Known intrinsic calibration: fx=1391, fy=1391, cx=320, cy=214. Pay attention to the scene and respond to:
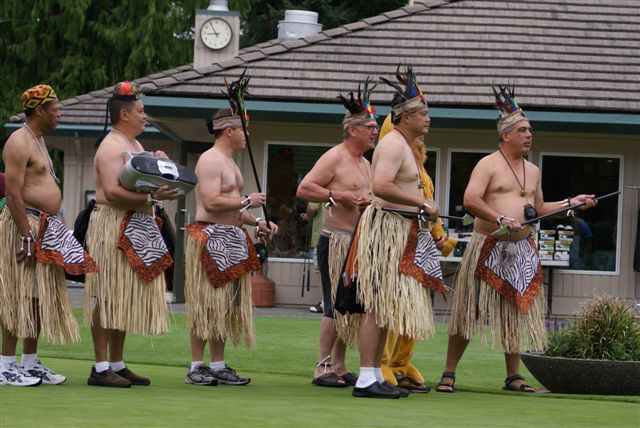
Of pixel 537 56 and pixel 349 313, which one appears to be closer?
pixel 349 313

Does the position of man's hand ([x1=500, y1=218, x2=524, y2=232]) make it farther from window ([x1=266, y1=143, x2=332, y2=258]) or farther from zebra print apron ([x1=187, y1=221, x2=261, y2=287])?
window ([x1=266, y1=143, x2=332, y2=258])

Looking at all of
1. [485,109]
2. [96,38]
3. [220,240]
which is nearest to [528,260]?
[220,240]

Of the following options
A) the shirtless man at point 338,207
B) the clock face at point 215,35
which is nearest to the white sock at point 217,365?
the shirtless man at point 338,207

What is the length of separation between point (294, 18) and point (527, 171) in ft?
38.6

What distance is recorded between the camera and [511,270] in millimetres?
8953

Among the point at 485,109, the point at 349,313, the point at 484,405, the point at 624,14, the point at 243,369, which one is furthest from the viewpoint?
the point at 624,14

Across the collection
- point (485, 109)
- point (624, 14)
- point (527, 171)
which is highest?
point (624, 14)

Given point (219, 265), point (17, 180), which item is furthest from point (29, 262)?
point (219, 265)

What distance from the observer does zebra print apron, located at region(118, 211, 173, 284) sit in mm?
8453

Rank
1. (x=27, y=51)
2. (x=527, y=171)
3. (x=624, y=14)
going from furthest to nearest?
(x=27, y=51)
(x=624, y=14)
(x=527, y=171)

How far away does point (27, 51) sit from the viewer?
29.6 meters

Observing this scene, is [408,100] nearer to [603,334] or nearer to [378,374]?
[378,374]

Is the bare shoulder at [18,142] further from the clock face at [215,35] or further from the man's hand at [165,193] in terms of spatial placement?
the clock face at [215,35]

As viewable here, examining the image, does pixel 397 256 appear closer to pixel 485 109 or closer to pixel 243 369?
pixel 243 369
